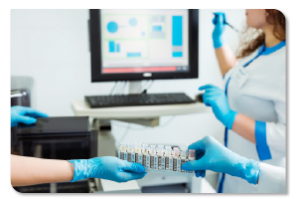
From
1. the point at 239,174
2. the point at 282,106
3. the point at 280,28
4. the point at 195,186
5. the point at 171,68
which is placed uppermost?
the point at 280,28

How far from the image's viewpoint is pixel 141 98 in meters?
1.22

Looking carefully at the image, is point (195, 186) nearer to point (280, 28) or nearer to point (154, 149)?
point (154, 149)

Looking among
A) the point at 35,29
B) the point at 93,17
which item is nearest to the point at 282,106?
the point at 93,17

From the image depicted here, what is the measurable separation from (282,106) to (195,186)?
1.36ft

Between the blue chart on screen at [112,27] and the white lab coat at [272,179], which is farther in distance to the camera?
the blue chart on screen at [112,27]

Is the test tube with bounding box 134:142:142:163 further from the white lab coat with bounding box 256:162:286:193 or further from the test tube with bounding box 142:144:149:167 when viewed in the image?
the white lab coat with bounding box 256:162:286:193

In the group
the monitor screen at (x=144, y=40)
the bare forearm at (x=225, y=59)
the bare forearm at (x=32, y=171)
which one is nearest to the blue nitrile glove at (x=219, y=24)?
the bare forearm at (x=225, y=59)

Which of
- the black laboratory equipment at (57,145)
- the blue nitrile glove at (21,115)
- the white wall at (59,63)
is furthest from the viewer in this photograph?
the white wall at (59,63)

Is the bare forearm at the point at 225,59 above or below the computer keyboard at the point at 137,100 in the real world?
above

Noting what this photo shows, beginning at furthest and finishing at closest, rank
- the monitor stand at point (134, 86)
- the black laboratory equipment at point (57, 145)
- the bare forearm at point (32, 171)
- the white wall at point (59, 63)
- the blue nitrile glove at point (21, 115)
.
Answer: the white wall at point (59, 63), the monitor stand at point (134, 86), the blue nitrile glove at point (21, 115), the black laboratory equipment at point (57, 145), the bare forearm at point (32, 171)

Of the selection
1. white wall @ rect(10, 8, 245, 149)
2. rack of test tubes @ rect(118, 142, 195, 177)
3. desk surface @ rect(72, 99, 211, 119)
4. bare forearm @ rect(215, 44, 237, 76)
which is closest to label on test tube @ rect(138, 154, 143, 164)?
rack of test tubes @ rect(118, 142, 195, 177)

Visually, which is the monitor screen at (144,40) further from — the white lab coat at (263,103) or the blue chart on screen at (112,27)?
the white lab coat at (263,103)

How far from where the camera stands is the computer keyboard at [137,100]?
114cm

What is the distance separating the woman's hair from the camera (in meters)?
1.06
